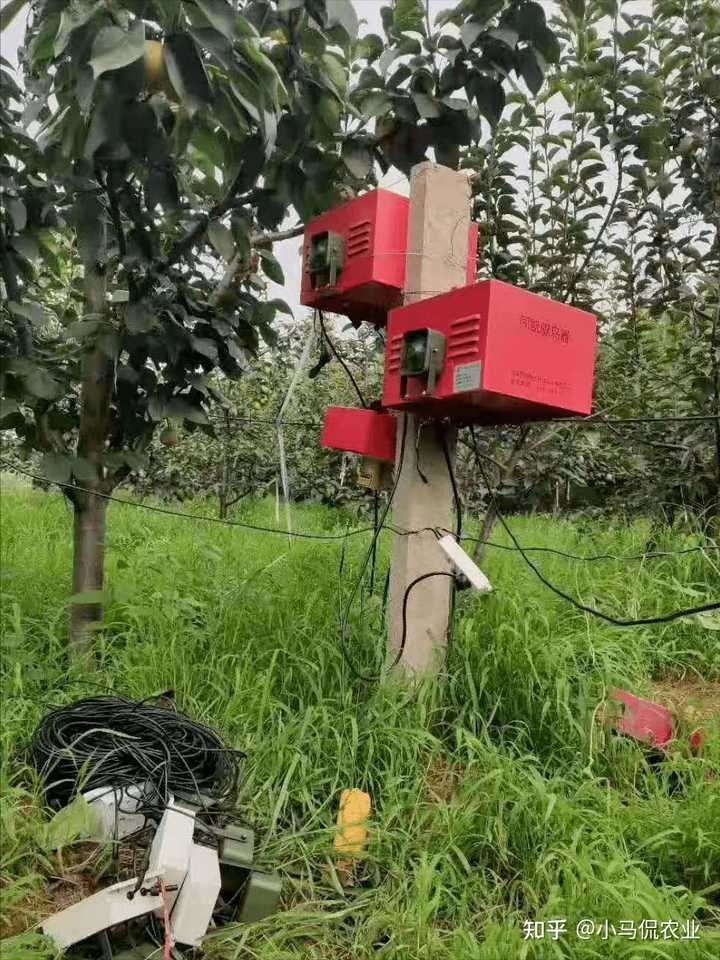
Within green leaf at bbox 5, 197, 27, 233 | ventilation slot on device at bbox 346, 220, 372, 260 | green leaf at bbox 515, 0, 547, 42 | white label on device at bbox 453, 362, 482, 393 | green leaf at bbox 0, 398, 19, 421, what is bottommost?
green leaf at bbox 0, 398, 19, 421

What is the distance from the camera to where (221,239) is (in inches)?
80.7

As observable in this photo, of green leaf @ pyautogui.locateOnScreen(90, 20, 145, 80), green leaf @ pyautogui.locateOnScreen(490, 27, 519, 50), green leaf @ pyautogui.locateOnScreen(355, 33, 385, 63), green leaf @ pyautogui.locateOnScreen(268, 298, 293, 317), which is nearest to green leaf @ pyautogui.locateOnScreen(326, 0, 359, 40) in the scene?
green leaf @ pyautogui.locateOnScreen(90, 20, 145, 80)

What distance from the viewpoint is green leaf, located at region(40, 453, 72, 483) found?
95.2 inches

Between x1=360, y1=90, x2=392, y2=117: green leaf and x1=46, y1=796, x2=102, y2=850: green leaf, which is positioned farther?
x1=360, y1=90, x2=392, y2=117: green leaf

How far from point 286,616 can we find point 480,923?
1229 millimetres

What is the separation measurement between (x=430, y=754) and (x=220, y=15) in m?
1.72

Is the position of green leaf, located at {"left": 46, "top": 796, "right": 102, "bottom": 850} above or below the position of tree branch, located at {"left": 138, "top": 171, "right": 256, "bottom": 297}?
below

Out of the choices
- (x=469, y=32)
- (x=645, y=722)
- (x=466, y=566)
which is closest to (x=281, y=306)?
(x=469, y=32)

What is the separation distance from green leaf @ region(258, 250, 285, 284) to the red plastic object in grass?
1580 millimetres

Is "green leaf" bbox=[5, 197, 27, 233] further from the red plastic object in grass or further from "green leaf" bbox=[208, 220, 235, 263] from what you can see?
the red plastic object in grass

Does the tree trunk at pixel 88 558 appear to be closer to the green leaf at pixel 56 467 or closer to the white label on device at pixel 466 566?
the green leaf at pixel 56 467

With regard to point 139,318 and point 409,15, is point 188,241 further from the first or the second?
point 409,15

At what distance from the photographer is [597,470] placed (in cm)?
589

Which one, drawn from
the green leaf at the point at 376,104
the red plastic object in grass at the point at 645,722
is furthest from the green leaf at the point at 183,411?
the red plastic object in grass at the point at 645,722
